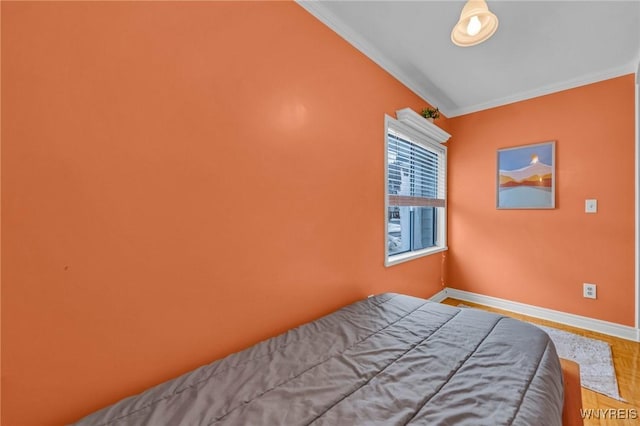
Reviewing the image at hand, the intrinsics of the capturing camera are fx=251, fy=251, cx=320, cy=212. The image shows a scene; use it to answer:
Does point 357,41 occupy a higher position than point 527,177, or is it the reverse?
point 357,41

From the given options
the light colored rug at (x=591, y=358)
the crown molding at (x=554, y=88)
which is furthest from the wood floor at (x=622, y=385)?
the crown molding at (x=554, y=88)

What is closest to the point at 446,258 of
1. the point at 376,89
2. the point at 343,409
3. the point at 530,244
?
the point at 530,244

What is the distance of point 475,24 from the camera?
1358 mm

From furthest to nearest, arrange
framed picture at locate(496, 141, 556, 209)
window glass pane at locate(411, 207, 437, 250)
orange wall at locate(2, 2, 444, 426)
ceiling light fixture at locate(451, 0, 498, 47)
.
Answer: window glass pane at locate(411, 207, 437, 250) → framed picture at locate(496, 141, 556, 209) → ceiling light fixture at locate(451, 0, 498, 47) → orange wall at locate(2, 2, 444, 426)

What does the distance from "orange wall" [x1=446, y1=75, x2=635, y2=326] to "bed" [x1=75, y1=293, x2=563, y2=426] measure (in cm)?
194

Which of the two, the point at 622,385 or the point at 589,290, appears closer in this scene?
the point at 622,385

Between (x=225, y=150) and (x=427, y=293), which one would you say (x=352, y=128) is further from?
(x=427, y=293)

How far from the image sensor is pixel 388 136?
2326 mm

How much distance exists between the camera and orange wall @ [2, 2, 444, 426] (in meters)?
0.74

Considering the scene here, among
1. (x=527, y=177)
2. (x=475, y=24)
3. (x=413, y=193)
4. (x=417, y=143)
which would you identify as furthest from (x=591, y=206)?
(x=475, y=24)

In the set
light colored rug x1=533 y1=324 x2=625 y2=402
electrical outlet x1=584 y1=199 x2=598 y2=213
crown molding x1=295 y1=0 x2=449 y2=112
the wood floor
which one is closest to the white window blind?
crown molding x1=295 y1=0 x2=449 y2=112

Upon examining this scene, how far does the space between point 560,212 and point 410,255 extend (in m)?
1.59

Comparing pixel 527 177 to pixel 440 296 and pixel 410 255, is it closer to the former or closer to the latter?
pixel 410 255

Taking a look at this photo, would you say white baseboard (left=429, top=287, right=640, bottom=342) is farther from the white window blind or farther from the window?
the white window blind
